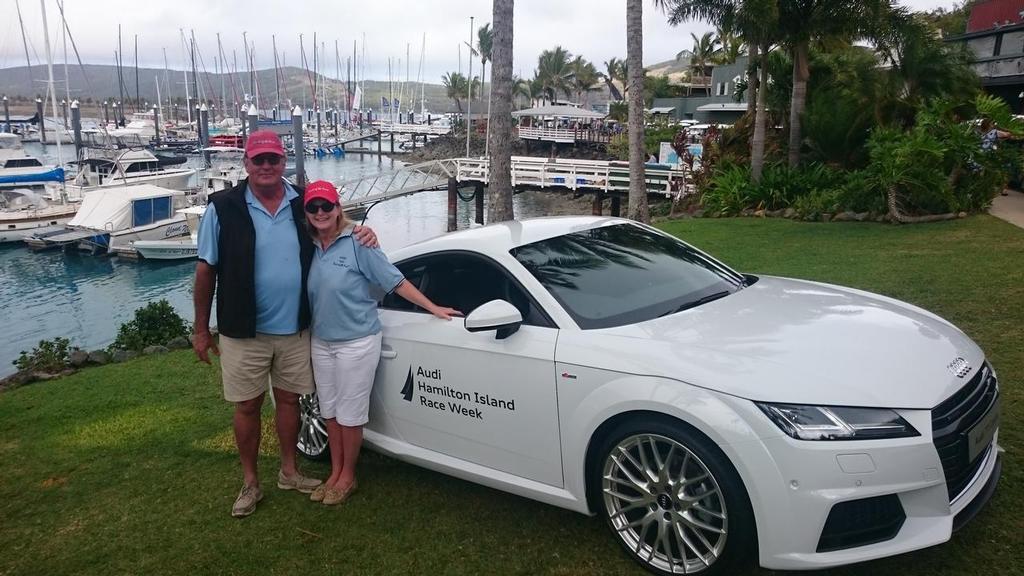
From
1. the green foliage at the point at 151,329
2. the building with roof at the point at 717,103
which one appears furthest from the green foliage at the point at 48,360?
the building with roof at the point at 717,103

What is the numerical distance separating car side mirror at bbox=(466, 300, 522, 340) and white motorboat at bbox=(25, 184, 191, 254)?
108 feet

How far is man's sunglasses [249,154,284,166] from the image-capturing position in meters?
3.63

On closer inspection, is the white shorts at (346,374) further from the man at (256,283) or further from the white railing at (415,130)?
the white railing at (415,130)

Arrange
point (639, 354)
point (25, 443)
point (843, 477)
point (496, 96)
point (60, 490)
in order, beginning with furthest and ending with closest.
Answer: point (496, 96), point (25, 443), point (60, 490), point (639, 354), point (843, 477)

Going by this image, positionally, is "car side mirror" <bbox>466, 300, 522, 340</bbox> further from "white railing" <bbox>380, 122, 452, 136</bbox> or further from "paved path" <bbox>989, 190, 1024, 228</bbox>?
"white railing" <bbox>380, 122, 452, 136</bbox>

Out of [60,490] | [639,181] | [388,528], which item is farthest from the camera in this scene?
[639,181]

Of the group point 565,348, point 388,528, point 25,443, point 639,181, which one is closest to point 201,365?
point 25,443

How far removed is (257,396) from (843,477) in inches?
116

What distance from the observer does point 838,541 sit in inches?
103

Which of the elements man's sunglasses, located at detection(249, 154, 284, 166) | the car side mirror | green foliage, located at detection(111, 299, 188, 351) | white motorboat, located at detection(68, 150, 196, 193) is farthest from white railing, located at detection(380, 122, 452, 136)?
the car side mirror

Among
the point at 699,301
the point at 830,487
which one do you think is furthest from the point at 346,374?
the point at 830,487

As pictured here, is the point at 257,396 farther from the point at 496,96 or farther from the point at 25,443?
the point at 496,96

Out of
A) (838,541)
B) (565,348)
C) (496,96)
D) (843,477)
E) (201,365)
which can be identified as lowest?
(201,365)

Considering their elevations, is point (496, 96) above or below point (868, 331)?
above
